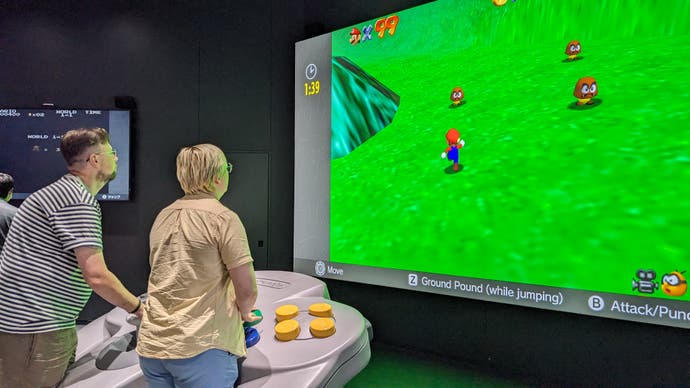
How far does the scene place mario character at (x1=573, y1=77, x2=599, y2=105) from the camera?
2.09 m

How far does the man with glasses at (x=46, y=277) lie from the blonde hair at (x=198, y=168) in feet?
1.01

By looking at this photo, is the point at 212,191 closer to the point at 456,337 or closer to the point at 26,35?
the point at 456,337

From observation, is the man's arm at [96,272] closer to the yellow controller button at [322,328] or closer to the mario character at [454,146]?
the yellow controller button at [322,328]

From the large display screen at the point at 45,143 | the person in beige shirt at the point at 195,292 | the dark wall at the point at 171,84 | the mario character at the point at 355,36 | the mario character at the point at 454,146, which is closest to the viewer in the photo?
the person in beige shirt at the point at 195,292

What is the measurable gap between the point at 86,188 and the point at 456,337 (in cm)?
226

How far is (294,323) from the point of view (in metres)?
1.40

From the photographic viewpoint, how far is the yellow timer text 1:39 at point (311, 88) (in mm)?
3156

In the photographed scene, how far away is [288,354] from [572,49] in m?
2.06

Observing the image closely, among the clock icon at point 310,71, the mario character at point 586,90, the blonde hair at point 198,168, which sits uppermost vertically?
the clock icon at point 310,71

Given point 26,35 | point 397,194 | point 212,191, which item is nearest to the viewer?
point 212,191

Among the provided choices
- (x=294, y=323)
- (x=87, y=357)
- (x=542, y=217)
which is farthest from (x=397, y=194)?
(x=87, y=357)

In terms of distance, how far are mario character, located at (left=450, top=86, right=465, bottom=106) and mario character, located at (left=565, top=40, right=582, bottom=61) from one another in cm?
60

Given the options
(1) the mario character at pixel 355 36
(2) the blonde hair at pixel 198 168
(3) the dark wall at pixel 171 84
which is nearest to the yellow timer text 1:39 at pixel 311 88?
(3) the dark wall at pixel 171 84

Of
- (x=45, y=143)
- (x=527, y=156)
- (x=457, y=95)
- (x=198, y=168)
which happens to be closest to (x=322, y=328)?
(x=198, y=168)
